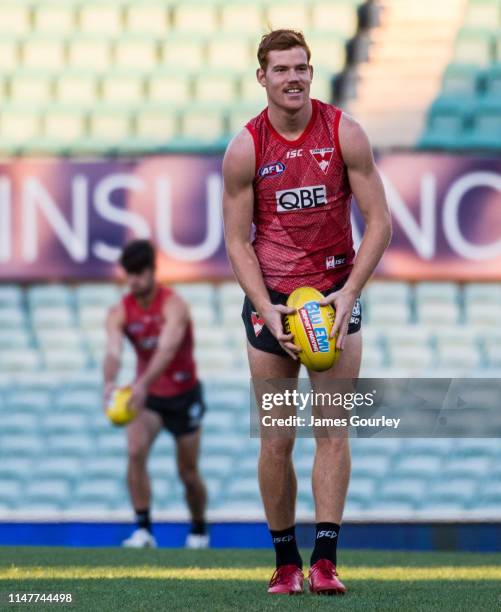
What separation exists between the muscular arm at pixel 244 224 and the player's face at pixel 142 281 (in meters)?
3.62

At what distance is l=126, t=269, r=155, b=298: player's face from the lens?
841cm

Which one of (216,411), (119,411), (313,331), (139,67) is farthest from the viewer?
(139,67)

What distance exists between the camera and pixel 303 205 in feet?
15.5

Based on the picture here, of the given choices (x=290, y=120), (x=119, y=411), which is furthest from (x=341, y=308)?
(x=119, y=411)

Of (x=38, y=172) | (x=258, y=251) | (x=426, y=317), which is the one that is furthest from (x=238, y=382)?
(x=258, y=251)

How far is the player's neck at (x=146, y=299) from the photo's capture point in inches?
339

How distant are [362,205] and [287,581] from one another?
3.98 feet

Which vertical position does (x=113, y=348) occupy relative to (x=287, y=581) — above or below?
below

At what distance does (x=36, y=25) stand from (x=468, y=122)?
374 centimetres

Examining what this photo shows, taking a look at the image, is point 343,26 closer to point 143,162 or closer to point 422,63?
point 422,63

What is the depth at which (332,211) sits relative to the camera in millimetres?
4762

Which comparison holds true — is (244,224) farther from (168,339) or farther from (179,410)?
(179,410)
